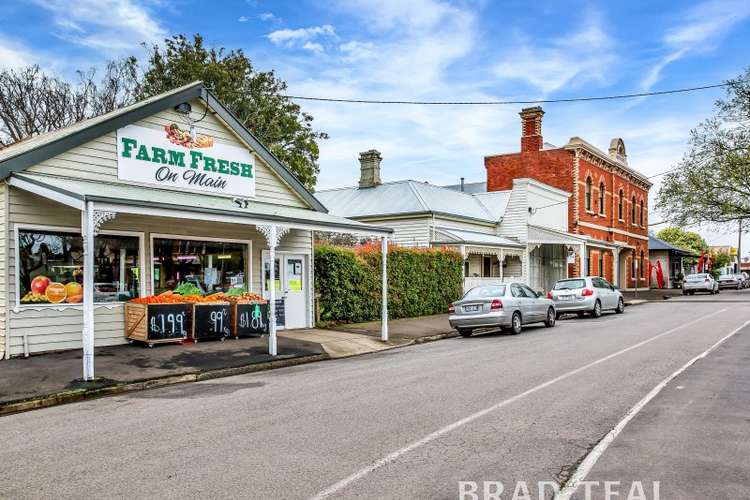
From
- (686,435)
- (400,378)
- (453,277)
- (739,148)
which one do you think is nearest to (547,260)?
(453,277)

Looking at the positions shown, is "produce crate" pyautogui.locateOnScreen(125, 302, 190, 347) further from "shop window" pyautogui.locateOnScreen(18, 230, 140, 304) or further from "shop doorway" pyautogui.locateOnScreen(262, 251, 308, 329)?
"shop doorway" pyautogui.locateOnScreen(262, 251, 308, 329)

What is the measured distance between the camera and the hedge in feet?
61.6

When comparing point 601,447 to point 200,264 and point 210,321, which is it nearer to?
point 210,321

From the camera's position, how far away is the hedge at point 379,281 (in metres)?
18.8

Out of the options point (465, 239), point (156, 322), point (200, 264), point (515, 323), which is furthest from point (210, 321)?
point (465, 239)

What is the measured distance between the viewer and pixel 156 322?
517 inches

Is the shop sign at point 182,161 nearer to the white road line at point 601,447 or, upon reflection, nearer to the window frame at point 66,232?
the window frame at point 66,232

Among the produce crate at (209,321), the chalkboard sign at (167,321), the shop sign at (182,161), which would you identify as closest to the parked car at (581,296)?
the shop sign at (182,161)

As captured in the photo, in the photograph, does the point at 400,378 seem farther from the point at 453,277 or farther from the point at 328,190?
the point at 328,190

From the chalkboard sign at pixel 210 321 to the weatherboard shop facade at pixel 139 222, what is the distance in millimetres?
1223

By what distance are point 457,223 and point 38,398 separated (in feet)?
74.7

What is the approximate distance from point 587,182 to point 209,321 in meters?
30.9

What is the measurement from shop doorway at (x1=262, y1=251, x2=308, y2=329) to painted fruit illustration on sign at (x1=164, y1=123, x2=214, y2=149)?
3211 mm

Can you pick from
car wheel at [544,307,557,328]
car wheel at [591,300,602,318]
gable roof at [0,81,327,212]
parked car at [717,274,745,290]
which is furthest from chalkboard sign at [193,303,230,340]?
parked car at [717,274,745,290]
